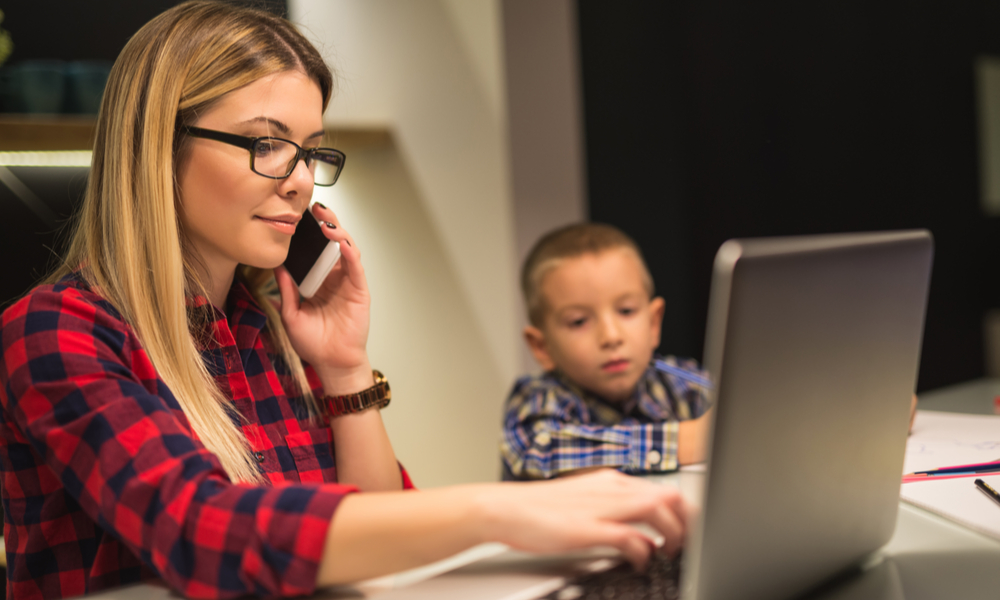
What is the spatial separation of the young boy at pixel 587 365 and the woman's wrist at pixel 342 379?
341 millimetres

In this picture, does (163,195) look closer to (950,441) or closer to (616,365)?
(616,365)

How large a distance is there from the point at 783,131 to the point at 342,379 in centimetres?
223

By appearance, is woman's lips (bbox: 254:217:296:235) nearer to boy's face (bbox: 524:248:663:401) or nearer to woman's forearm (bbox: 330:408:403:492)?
woman's forearm (bbox: 330:408:403:492)

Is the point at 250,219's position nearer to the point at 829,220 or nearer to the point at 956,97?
the point at 829,220

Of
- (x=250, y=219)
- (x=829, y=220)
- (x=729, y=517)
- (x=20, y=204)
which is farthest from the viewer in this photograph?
(x=829, y=220)

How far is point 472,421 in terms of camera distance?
2.24 metres

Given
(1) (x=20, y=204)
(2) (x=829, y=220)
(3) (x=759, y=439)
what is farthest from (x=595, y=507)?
(2) (x=829, y=220)

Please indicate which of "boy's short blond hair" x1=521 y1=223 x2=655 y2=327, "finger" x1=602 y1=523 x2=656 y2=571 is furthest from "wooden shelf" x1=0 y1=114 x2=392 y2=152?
"finger" x1=602 y1=523 x2=656 y2=571

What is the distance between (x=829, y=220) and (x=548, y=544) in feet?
8.89

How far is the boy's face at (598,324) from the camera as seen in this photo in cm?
143

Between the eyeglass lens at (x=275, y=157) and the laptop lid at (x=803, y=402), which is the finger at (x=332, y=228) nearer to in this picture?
the eyeglass lens at (x=275, y=157)

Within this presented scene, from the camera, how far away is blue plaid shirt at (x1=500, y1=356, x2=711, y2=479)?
118 cm

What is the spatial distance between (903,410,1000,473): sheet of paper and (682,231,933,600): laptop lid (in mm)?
320

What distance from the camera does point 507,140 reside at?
2197mm
